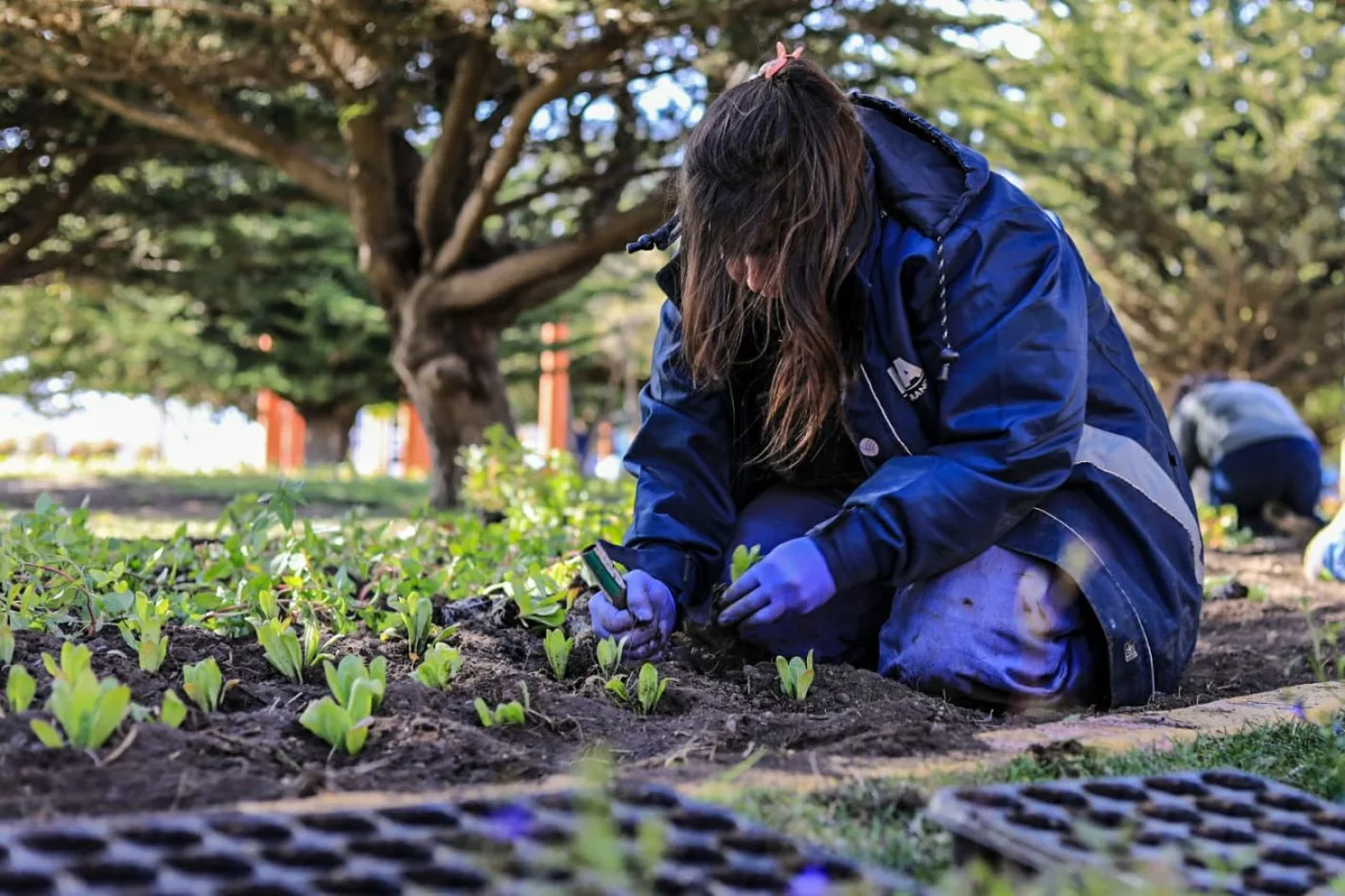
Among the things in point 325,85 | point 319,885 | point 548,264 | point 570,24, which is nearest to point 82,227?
point 325,85

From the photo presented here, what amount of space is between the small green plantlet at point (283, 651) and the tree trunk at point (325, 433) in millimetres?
19988

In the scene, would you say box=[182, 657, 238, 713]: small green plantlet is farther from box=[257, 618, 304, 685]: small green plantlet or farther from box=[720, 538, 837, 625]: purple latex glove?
box=[720, 538, 837, 625]: purple latex glove

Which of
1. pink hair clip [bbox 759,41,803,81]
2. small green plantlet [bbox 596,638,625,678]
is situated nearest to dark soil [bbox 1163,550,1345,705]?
small green plantlet [bbox 596,638,625,678]

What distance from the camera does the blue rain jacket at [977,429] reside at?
256 centimetres

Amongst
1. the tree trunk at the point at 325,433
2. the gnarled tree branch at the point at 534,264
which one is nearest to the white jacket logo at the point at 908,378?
the gnarled tree branch at the point at 534,264

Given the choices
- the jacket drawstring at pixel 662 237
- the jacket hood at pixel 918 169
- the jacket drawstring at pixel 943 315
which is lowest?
the jacket drawstring at pixel 943 315

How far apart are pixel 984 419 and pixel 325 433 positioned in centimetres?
2081

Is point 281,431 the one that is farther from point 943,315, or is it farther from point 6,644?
point 943,315

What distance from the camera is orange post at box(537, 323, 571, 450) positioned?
21.0 meters

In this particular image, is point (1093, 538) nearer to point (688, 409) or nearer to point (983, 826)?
point (688, 409)

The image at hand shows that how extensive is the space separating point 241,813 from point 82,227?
34.7 ft

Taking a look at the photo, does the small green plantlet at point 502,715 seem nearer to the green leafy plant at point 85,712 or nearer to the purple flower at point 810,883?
the green leafy plant at point 85,712

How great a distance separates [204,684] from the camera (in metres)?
2.18

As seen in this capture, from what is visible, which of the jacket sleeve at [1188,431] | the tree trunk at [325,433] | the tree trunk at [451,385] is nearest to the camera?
the jacket sleeve at [1188,431]
